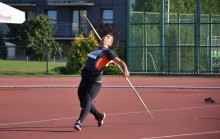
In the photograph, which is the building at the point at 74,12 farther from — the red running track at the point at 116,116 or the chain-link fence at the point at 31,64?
the red running track at the point at 116,116

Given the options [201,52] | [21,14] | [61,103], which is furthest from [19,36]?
[61,103]

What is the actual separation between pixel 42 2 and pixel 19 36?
31.8 feet

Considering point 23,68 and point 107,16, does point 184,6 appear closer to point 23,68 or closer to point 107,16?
point 23,68

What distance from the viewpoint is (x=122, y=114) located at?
14656 millimetres

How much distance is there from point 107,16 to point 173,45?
27.1 m

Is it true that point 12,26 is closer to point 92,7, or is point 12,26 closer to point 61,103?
point 92,7

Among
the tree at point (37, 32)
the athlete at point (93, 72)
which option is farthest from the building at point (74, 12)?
the athlete at point (93, 72)

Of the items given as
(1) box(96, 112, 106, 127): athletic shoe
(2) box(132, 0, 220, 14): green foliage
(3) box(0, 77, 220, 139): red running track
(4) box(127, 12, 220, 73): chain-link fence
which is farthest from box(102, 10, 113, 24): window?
(1) box(96, 112, 106, 127): athletic shoe

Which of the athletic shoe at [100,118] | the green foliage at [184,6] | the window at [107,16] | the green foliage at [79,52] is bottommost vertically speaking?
the athletic shoe at [100,118]

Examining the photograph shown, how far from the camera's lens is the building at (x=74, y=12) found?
6097cm

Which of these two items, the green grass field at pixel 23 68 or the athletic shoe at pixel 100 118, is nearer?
the athletic shoe at pixel 100 118

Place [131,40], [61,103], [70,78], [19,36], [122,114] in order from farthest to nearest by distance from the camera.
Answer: [19,36] → [131,40] → [70,78] → [61,103] → [122,114]

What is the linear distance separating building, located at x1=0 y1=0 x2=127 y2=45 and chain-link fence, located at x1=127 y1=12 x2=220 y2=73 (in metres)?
23.1

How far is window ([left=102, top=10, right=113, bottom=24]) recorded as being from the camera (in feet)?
202
